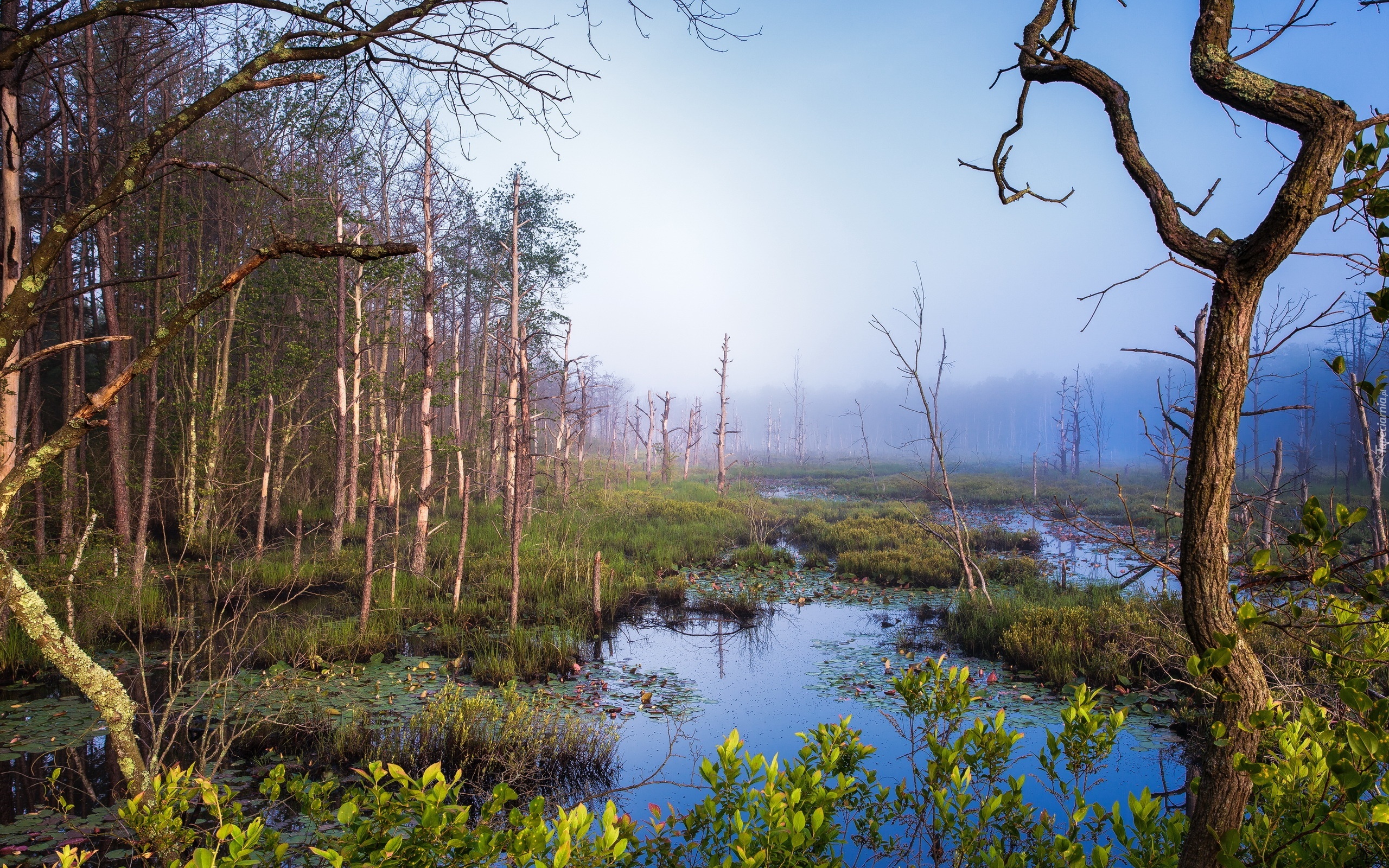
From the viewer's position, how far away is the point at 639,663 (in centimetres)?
823

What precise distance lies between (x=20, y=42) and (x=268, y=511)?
14.6 meters

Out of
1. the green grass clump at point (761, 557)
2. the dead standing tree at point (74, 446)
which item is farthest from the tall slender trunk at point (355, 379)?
the dead standing tree at point (74, 446)

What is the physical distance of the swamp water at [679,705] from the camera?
196 inches

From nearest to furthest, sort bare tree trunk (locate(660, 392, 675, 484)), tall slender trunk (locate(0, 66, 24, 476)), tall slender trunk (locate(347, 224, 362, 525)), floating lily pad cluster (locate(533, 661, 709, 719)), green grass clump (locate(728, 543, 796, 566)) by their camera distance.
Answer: tall slender trunk (locate(0, 66, 24, 476))
floating lily pad cluster (locate(533, 661, 709, 719))
tall slender trunk (locate(347, 224, 362, 525))
green grass clump (locate(728, 543, 796, 566))
bare tree trunk (locate(660, 392, 675, 484))

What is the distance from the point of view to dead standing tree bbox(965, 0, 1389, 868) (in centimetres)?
172

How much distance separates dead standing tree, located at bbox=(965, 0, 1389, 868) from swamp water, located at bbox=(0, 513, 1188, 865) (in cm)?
178

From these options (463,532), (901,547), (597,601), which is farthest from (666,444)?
(463,532)

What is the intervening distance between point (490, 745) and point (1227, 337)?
5.44 meters

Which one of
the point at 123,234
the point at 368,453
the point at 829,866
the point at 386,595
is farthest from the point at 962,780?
the point at 368,453

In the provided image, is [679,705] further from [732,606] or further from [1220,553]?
[1220,553]

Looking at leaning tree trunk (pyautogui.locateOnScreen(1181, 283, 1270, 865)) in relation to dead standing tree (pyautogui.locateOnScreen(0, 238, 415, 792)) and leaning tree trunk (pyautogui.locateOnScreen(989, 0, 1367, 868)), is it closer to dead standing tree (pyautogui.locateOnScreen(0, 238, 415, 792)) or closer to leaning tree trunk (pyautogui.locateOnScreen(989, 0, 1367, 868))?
leaning tree trunk (pyautogui.locateOnScreen(989, 0, 1367, 868))

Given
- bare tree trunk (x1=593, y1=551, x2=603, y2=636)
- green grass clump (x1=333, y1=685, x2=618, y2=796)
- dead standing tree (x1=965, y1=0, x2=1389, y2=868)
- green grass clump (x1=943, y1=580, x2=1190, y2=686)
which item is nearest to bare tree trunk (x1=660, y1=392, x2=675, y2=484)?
bare tree trunk (x1=593, y1=551, x2=603, y2=636)

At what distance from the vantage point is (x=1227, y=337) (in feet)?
6.04

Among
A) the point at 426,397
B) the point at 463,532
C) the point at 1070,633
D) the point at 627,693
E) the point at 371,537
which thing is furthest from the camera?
the point at 426,397
